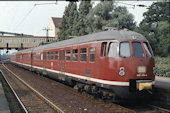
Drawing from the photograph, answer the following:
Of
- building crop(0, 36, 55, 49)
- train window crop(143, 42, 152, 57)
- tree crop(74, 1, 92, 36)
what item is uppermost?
tree crop(74, 1, 92, 36)

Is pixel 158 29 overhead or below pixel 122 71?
overhead

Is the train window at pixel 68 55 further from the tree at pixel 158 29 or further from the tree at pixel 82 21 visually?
the tree at pixel 82 21

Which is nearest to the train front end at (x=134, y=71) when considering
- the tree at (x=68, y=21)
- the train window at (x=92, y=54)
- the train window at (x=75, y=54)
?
the train window at (x=92, y=54)

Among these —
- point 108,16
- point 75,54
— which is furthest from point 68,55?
point 108,16

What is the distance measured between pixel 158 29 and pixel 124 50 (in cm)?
3848

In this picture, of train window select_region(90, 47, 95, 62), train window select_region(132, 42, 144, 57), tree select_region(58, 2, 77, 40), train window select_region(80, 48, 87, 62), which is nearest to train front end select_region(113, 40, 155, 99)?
train window select_region(132, 42, 144, 57)

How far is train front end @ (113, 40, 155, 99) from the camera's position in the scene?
870cm

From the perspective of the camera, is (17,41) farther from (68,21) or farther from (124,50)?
(124,50)

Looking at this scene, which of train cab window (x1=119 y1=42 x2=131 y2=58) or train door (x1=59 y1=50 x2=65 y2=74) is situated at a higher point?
train cab window (x1=119 y1=42 x2=131 y2=58)

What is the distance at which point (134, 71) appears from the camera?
28.7ft

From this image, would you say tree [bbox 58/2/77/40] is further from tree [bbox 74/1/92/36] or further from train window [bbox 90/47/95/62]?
train window [bbox 90/47/95/62]

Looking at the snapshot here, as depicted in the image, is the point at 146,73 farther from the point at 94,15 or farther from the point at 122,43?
the point at 94,15

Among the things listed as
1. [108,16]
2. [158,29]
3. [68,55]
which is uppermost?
[108,16]

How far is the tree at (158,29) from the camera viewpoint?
37.6 metres
